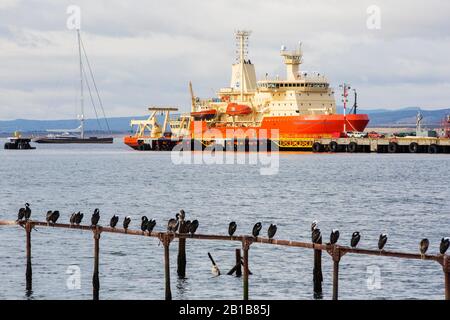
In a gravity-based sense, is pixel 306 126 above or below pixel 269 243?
above

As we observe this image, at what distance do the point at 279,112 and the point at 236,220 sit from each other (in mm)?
81099

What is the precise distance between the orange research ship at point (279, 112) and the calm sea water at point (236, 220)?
19030 mm

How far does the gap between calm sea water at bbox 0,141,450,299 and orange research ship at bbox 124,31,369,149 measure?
19030mm

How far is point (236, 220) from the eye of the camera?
60.1 metres

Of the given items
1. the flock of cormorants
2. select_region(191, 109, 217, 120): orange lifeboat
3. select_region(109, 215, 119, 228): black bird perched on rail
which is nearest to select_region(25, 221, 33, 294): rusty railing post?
the flock of cormorants

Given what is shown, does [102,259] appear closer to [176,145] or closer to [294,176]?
[294,176]

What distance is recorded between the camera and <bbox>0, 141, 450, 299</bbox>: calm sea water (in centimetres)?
3822

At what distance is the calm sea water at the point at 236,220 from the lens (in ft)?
125

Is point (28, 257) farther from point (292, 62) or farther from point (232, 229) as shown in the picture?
point (292, 62)

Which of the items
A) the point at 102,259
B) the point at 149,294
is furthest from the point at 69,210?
the point at 149,294

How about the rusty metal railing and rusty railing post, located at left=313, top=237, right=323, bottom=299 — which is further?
rusty railing post, located at left=313, top=237, right=323, bottom=299

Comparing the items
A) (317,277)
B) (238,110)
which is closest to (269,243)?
(317,277)

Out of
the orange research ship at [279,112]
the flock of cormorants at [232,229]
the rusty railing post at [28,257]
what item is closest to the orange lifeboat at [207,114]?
the orange research ship at [279,112]

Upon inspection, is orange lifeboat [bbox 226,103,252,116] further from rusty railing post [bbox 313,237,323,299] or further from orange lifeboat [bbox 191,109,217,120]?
rusty railing post [bbox 313,237,323,299]
